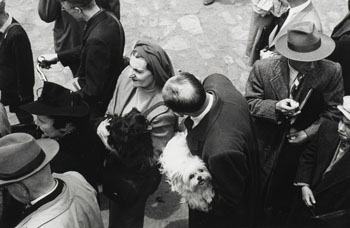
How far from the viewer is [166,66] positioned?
429cm

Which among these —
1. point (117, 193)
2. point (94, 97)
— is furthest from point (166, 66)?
point (117, 193)

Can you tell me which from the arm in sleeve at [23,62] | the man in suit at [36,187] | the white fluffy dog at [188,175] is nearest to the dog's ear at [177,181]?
the white fluffy dog at [188,175]

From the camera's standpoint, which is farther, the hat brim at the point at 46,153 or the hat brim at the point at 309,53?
the hat brim at the point at 309,53

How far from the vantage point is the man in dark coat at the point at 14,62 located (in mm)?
4984

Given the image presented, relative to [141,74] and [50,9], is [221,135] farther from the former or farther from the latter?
[50,9]

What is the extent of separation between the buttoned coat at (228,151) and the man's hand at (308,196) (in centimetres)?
39

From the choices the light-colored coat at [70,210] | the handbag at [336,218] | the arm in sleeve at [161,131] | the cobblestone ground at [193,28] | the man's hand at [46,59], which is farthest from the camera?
the cobblestone ground at [193,28]

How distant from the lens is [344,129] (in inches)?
141

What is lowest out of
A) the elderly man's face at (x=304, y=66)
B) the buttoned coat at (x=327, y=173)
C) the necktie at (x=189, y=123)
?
the buttoned coat at (x=327, y=173)

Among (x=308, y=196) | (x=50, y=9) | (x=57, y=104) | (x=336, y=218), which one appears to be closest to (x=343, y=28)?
(x=308, y=196)

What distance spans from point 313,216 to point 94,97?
2.34m

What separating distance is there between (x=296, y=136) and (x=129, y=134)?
150 centimetres

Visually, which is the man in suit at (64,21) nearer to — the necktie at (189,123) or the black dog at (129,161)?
the black dog at (129,161)

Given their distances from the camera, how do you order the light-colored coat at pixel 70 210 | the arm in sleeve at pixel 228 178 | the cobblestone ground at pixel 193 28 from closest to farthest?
the light-colored coat at pixel 70 210
the arm in sleeve at pixel 228 178
the cobblestone ground at pixel 193 28
